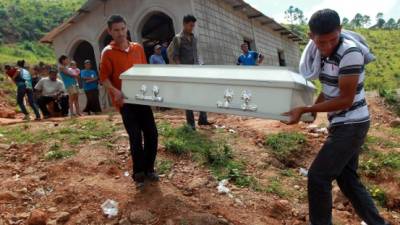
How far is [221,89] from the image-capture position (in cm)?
332

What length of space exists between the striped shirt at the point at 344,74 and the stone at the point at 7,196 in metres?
3.05

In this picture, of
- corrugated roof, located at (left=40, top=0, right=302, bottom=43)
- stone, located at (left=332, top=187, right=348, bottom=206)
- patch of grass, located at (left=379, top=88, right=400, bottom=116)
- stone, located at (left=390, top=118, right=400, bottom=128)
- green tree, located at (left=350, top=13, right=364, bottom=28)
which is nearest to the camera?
stone, located at (left=332, top=187, right=348, bottom=206)

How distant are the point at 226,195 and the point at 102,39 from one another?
Answer: 31.5 feet

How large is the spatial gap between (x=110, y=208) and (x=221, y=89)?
1.57 meters

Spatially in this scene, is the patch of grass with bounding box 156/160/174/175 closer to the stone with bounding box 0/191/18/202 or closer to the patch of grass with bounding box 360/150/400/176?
the stone with bounding box 0/191/18/202

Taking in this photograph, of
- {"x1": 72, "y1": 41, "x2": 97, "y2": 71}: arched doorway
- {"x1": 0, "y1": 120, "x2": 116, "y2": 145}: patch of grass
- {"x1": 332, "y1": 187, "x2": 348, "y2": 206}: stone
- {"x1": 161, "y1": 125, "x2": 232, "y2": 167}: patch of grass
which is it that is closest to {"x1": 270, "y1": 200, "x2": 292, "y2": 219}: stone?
{"x1": 332, "y1": 187, "x2": 348, "y2": 206}: stone

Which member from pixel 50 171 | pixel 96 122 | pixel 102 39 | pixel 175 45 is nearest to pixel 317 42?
pixel 50 171

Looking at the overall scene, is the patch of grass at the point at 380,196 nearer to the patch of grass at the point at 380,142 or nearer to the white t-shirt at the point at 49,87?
the patch of grass at the point at 380,142

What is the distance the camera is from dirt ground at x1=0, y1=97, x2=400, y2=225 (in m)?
3.85

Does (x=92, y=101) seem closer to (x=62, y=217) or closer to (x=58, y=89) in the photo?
(x=58, y=89)

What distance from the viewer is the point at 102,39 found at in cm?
1284

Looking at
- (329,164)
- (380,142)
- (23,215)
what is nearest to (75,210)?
(23,215)

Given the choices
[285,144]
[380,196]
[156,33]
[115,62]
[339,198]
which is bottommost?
[380,196]

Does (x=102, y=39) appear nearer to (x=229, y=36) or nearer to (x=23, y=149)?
(x=229, y=36)
